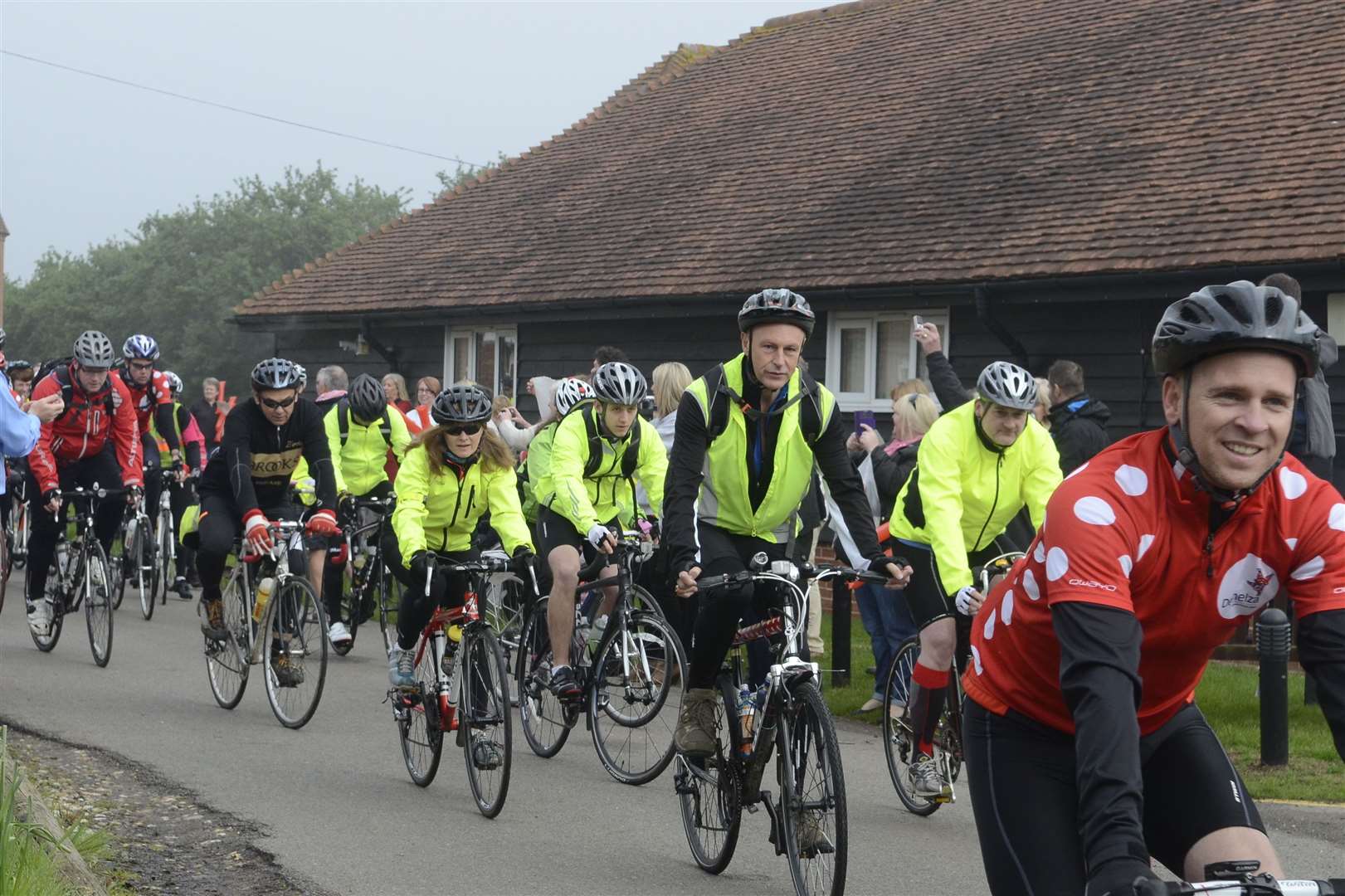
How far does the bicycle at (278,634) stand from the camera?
9.63m

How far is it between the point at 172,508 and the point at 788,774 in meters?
11.9

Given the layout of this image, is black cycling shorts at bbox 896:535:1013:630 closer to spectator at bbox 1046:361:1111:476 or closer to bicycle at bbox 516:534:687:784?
bicycle at bbox 516:534:687:784

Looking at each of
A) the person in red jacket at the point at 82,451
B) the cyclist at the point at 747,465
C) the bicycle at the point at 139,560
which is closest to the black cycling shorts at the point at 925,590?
the cyclist at the point at 747,465

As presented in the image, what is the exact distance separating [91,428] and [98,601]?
4.96 ft

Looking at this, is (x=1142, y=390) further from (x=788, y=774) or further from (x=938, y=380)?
(x=788, y=774)

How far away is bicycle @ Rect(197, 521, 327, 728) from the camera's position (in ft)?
31.6

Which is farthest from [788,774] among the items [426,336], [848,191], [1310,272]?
[426,336]

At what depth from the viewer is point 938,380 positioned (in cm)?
1030

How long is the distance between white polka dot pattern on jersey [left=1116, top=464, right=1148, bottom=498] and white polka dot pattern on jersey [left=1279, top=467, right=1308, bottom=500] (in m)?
0.25

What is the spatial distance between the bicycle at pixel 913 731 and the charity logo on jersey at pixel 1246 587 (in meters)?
4.15

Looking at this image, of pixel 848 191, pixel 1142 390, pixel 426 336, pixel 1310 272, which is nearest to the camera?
pixel 1310 272

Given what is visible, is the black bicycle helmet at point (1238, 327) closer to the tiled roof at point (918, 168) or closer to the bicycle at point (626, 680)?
the bicycle at point (626, 680)

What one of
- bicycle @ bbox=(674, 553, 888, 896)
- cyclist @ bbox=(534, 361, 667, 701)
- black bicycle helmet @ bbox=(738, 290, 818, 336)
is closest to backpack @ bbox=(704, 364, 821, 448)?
black bicycle helmet @ bbox=(738, 290, 818, 336)

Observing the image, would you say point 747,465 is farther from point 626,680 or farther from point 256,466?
point 256,466
